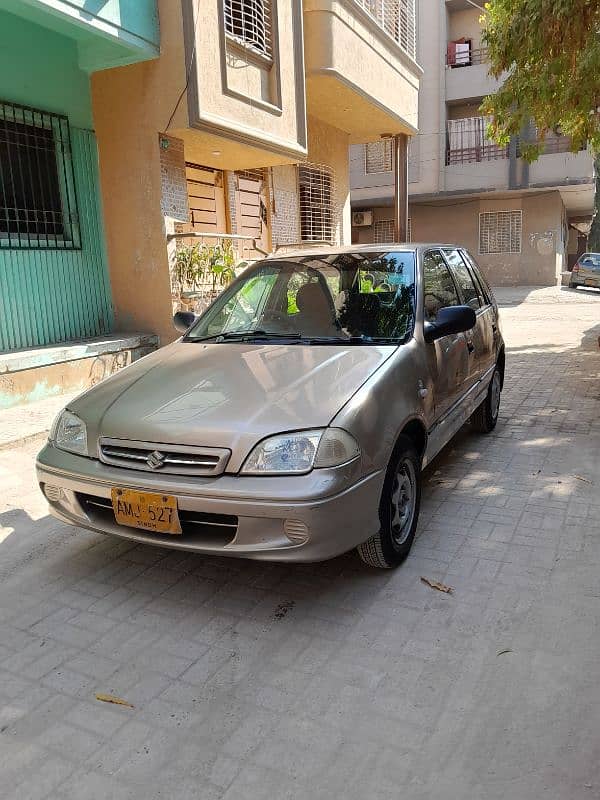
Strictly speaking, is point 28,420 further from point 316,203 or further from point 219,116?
point 316,203

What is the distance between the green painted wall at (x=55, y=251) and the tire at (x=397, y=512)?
5.38 m

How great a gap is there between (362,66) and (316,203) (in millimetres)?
3098

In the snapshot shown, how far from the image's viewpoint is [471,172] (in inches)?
982

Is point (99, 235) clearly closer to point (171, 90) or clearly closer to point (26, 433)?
point (171, 90)

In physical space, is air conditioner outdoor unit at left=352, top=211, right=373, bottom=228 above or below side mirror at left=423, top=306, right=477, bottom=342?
above

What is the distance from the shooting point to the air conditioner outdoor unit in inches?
1067

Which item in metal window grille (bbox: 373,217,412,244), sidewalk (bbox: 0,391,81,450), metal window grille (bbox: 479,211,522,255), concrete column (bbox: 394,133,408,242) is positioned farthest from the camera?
metal window grille (bbox: 373,217,412,244)

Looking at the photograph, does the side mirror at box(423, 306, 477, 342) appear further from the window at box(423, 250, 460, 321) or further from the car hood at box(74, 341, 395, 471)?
the car hood at box(74, 341, 395, 471)

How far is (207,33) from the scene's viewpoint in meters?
7.80

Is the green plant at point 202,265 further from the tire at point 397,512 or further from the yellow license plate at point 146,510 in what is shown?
the yellow license plate at point 146,510

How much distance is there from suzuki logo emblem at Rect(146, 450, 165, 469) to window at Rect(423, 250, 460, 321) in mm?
1918

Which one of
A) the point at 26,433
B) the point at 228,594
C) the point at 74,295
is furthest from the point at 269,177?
the point at 228,594

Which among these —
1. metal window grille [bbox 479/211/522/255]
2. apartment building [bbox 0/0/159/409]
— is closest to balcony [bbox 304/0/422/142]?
apartment building [bbox 0/0/159/409]

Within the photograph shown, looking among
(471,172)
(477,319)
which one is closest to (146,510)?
(477,319)
